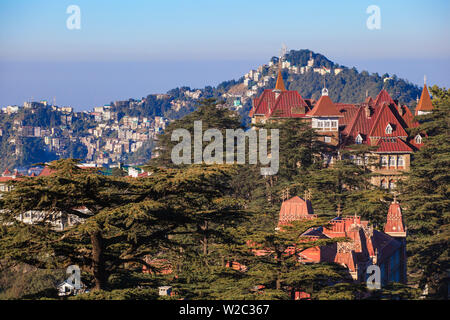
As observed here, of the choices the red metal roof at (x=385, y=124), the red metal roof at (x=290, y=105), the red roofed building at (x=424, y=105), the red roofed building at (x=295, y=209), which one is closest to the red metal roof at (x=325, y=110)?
the red metal roof at (x=385, y=124)

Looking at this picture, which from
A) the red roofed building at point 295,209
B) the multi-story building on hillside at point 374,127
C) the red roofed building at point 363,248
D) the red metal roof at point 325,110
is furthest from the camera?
the red metal roof at point 325,110

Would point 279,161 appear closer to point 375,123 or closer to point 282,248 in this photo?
point 375,123

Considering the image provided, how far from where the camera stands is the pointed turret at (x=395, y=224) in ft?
173

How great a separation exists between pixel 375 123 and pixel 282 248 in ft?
168

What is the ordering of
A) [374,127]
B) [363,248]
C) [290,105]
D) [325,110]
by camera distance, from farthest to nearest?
[290,105] → [325,110] → [374,127] → [363,248]

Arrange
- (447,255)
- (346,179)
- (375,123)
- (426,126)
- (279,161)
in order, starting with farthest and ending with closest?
(375,123) < (426,126) < (279,161) < (346,179) < (447,255)

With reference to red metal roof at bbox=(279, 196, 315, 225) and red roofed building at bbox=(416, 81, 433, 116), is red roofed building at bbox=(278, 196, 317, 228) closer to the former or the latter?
red metal roof at bbox=(279, 196, 315, 225)

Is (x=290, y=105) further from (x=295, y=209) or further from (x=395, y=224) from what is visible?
(x=295, y=209)

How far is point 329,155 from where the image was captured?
7656cm

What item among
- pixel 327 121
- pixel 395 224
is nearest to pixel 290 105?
pixel 327 121

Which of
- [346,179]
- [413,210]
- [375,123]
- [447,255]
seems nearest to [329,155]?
[375,123]

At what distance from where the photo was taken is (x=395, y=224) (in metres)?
53.1

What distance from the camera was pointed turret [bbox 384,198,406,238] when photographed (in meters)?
52.8

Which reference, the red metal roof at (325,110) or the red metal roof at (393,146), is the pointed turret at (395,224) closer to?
the red metal roof at (393,146)
